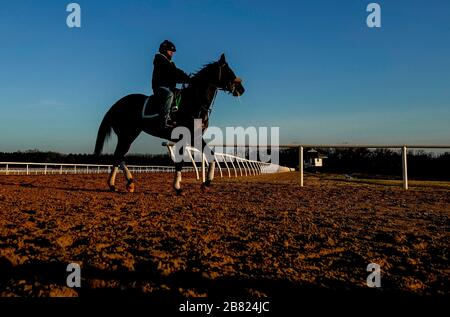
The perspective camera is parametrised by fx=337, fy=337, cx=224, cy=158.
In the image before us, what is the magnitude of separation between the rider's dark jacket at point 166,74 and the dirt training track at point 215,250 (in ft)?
10.0

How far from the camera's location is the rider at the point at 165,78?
21.1ft

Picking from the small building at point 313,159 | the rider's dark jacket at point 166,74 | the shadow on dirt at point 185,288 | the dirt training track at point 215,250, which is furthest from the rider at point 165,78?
the small building at point 313,159

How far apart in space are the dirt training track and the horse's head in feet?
10.0

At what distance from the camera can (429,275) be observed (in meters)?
2.06

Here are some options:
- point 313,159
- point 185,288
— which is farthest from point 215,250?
point 313,159

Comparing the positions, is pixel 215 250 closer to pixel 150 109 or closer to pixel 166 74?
pixel 150 109

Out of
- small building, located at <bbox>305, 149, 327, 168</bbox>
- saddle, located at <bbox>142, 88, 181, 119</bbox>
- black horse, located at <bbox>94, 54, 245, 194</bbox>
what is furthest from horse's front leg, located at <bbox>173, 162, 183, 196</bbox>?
small building, located at <bbox>305, 149, 327, 168</bbox>

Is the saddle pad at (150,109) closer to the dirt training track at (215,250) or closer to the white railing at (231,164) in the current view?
the white railing at (231,164)

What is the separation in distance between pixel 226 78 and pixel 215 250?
15.4 ft

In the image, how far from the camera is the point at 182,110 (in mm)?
6535

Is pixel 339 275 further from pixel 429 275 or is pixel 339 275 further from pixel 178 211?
pixel 178 211

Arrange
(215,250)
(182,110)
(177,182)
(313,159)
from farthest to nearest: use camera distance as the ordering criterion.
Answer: (313,159)
(182,110)
(177,182)
(215,250)
